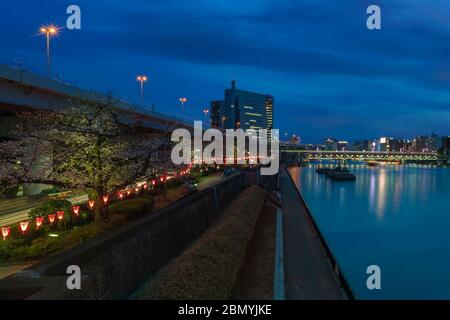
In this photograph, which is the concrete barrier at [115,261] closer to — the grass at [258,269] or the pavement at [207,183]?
the grass at [258,269]

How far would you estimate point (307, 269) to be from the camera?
14750mm

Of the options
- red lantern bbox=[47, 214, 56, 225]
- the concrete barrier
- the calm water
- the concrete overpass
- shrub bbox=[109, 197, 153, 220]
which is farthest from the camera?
the calm water

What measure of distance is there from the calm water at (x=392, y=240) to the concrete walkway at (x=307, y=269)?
11.4 ft

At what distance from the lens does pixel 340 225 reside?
133 feet

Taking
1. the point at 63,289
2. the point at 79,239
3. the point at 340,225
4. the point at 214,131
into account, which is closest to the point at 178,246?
the point at 79,239

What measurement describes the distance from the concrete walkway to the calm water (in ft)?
11.4

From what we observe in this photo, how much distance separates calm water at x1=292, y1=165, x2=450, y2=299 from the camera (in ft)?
73.3

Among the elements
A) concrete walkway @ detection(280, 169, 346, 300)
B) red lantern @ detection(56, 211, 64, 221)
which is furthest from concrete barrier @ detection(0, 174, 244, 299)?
red lantern @ detection(56, 211, 64, 221)

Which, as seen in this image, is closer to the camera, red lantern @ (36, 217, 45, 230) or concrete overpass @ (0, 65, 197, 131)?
red lantern @ (36, 217, 45, 230)

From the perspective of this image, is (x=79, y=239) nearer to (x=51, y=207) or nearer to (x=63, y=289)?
(x=51, y=207)

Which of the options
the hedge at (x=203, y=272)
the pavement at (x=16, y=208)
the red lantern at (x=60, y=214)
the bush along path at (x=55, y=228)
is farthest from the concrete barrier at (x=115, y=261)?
the pavement at (x=16, y=208)

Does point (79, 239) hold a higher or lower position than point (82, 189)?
lower

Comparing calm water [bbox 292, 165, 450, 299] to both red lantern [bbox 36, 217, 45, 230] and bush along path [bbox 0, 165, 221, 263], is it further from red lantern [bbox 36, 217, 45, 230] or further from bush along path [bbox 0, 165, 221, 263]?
red lantern [bbox 36, 217, 45, 230]
